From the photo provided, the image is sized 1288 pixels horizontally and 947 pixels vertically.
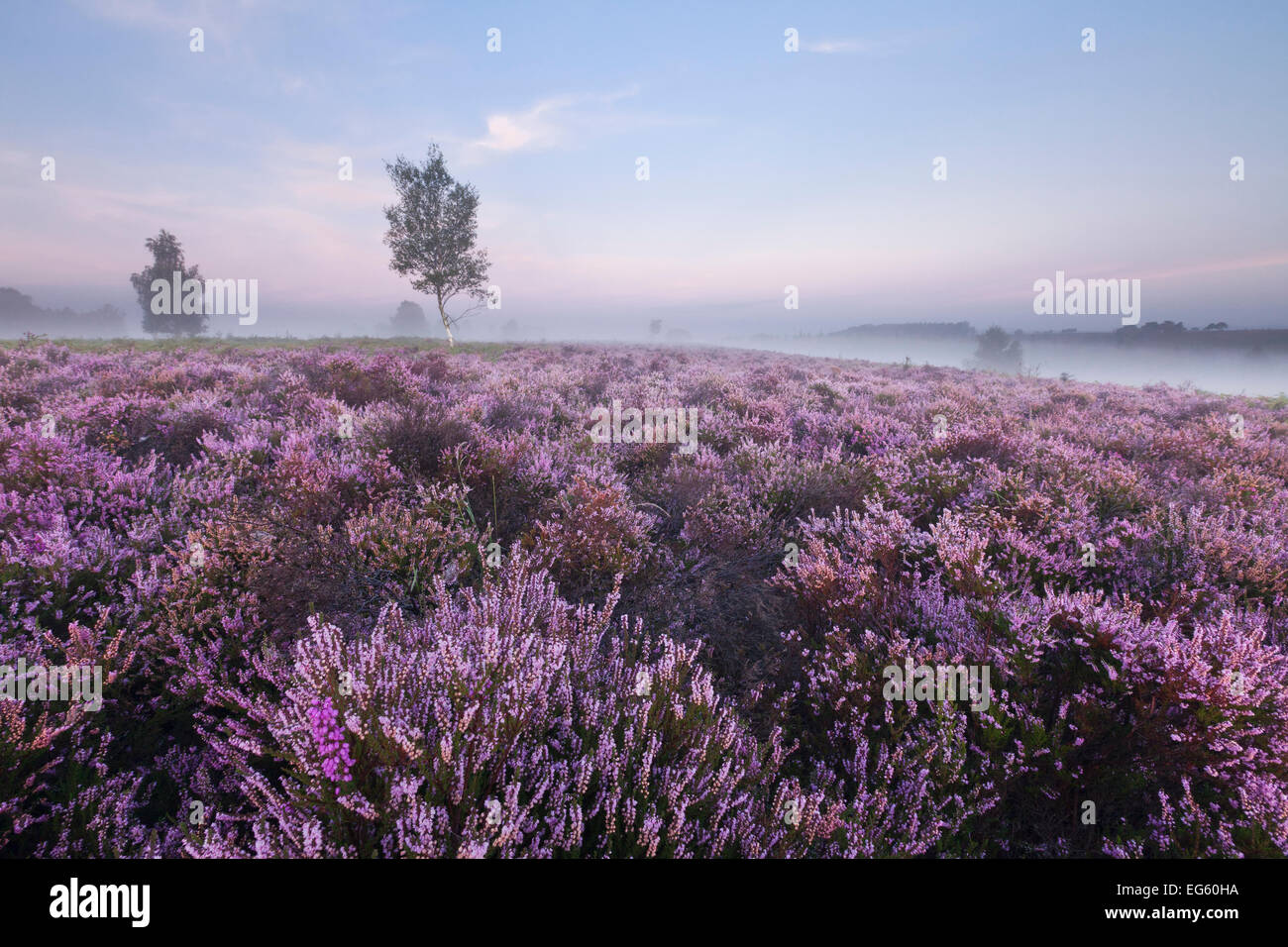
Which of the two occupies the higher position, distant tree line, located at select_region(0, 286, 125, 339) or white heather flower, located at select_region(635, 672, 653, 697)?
distant tree line, located at select_region(0, 286, 125, 339)

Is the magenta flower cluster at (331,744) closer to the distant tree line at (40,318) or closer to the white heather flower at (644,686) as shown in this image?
the white heather flower at (644,686)

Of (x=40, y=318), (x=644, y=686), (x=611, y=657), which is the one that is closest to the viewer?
(x=644, y=686)

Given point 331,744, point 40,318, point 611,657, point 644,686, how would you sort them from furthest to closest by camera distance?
1. point 40,318
2. point 611,657
3. point 644,686
4. point 331,744

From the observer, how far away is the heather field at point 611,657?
1619mm

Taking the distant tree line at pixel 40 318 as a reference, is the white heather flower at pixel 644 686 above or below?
below

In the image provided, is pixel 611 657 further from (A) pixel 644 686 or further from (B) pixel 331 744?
(B) pixel 331 744

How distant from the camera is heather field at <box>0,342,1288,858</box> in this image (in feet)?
5.31

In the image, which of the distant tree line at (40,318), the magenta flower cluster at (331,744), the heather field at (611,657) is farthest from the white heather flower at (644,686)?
the distant tree line at (40,318)

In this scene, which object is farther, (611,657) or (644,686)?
(611,657)

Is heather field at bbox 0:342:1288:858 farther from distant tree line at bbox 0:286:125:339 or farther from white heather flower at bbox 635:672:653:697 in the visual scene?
distant tree line at bbox 0:286:125:339

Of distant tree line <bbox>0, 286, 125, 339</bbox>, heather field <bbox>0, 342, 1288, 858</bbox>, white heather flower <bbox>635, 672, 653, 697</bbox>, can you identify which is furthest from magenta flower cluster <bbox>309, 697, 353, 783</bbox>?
distant tree line <bbox>0, 286, 125, 339</bbox>

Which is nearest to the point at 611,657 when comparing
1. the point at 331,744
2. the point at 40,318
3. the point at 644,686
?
the point at 644,686

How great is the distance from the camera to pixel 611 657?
235cm
